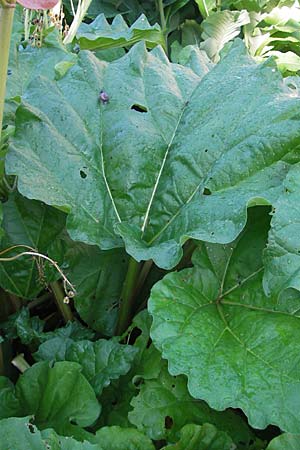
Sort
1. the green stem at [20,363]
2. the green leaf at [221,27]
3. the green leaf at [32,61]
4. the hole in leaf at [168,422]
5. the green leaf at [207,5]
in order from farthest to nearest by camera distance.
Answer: the green leaf at [207,5] → the green leaf at [221,27] → the green leaf at [32,61] → the green stem at [20,363] → the hole in leaf at [168,422]

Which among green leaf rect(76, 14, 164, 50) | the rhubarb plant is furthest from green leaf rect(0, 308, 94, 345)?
green leaf rect(76, 14, 164, 50)

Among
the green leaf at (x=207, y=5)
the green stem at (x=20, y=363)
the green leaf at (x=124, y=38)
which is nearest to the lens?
the green stem at (x=20, y=363)

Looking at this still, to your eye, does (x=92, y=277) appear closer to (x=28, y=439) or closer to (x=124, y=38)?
(x=28, y=439)

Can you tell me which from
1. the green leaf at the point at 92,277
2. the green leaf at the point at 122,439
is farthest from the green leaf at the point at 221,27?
the green leaf at the point at 122,439

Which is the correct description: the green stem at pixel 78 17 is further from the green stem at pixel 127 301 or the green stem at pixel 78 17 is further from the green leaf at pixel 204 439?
the green leaf at pixel 204 439

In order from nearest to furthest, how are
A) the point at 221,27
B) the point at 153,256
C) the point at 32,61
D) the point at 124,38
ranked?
the point at 153,256
the point at 32,61
the point at 124,38
the point at 221,27

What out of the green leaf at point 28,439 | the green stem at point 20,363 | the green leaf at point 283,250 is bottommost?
the green stem at point 20,363

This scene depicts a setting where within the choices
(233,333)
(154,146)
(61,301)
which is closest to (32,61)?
(154,146)

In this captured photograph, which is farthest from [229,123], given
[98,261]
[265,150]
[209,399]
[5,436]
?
[5,436]
